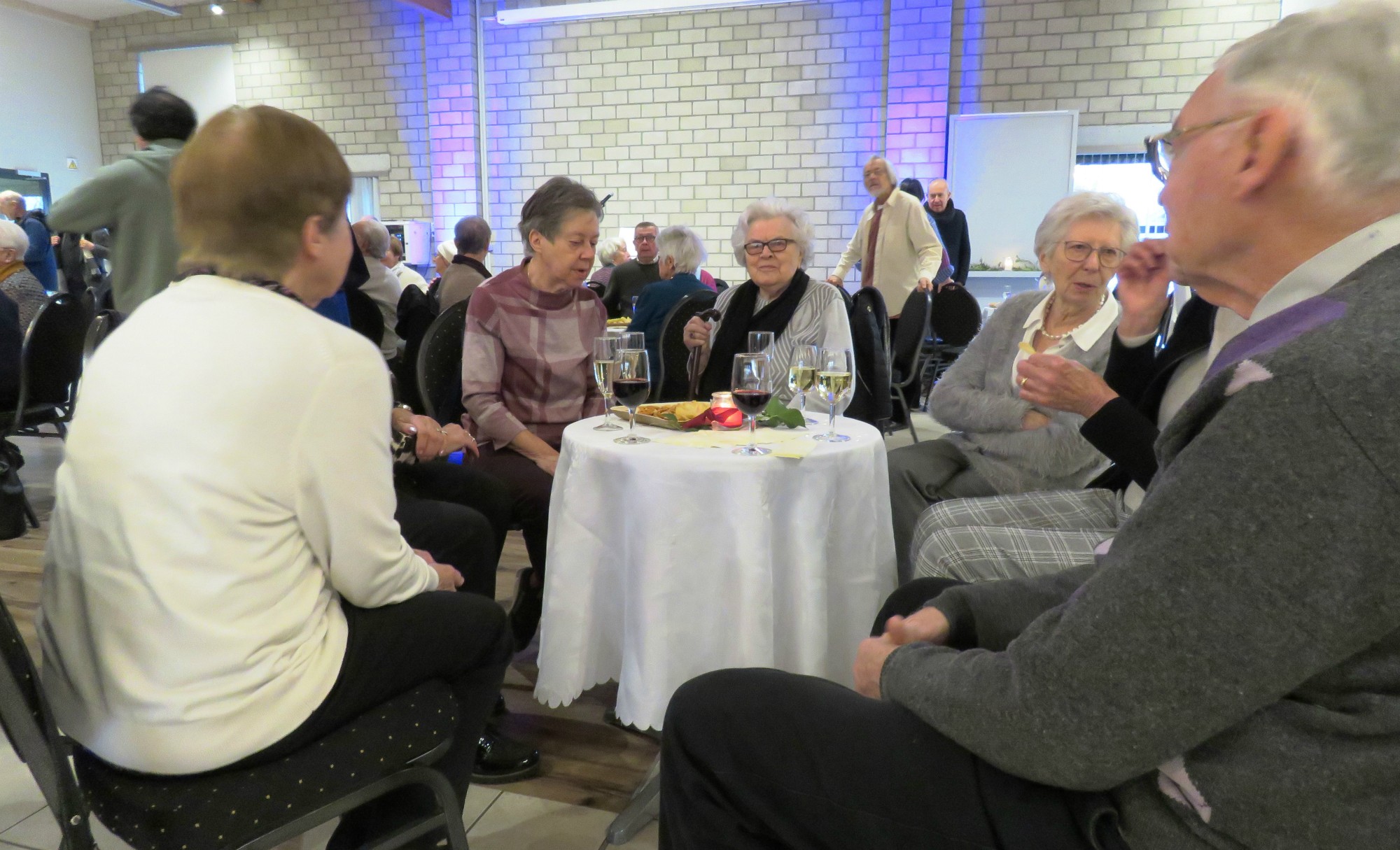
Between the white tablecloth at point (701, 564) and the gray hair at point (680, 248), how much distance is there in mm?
3513

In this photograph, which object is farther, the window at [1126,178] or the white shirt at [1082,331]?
the window at [1126,178]

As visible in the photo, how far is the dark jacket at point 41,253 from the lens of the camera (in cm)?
647

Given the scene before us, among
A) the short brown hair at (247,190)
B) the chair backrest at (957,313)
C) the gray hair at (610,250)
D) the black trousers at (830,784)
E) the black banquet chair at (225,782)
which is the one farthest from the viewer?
the gray hair at (610,250)

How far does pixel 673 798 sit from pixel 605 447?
35.7 inches

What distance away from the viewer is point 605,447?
71.0 inches

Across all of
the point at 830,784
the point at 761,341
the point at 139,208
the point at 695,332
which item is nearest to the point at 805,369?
the point at 761,341

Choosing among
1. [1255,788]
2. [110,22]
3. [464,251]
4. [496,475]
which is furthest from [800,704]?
A: [110,22]

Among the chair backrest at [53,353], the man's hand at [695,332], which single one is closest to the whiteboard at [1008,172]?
the man's hand at [695,332]

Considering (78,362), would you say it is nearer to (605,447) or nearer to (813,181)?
(605,447)

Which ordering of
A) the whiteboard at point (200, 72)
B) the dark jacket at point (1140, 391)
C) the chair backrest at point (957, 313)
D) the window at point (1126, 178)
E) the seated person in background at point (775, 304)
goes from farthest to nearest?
the whiteboard at point (200, 72) < the window at point (1126, 178) < the chair backrest at point (957, 313) < the seated person in background at point (775, 304) < the dark jacket at point (1140, 391)

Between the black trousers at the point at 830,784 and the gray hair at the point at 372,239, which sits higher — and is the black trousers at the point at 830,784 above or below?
below

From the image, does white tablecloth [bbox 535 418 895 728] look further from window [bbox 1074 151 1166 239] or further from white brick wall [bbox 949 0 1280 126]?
white brick wall [bbox 949 0 1280 126]

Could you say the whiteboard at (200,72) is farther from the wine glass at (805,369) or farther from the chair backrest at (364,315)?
the wine glass at (805,369)

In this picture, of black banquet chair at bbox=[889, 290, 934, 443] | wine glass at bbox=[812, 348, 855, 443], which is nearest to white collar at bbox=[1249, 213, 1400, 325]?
wine glass at bbox=[812, 348, 855, 443]
